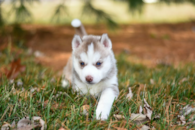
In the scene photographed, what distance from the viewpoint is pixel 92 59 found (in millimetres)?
2467

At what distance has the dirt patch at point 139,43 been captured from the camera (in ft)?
18.5

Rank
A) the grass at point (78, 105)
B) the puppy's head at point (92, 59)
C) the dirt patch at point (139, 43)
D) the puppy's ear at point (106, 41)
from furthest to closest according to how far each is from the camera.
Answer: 1. the dirt patch at point (139, 43)
2. the puppy's ear at point (106, 41)
3. the puppy's head at point (92, 59)
4. the grass at point (78, 105)

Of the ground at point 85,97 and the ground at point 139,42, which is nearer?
the ground at point 85,97

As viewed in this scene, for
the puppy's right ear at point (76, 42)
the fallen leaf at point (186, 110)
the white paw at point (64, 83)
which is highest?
the puppy's right ear at point (76, 42)

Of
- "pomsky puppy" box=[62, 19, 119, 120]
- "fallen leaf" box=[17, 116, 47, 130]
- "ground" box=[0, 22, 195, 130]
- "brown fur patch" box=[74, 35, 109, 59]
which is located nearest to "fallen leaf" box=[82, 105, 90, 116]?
"ground" box=[0, 22, 195, 130]

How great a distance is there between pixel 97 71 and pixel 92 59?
150mm

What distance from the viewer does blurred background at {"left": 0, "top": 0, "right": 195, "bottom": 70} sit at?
16.7 ft

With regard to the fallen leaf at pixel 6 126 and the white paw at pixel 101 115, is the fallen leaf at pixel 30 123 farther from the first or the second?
the white paw at pixel 101 115

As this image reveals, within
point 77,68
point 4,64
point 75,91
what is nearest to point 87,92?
point 75,91

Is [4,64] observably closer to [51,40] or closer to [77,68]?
[77,68]

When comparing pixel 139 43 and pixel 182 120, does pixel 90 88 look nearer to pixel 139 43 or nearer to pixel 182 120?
pixel 182 120

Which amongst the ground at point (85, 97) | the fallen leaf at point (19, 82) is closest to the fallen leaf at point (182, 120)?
the ground at point (85, 97)

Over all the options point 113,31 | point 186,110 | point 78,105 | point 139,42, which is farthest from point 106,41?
point 139,42

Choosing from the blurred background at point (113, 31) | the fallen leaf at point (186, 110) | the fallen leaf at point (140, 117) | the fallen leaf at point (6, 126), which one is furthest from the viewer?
the blurred background at point (113, 31)
